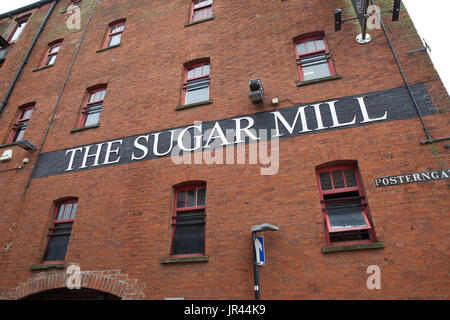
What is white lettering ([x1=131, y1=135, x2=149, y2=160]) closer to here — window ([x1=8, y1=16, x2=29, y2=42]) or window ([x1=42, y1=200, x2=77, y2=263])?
window ([x1=42, y1=200, x2=77, y2=263])

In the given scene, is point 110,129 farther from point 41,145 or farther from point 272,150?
point 272,150

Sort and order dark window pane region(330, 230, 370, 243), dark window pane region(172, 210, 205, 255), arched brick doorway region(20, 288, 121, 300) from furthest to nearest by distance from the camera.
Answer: arched brick doorway region(20, 288, 121, 300) → dark window pane region(172, 210, 205, 255) → dark window pane region(330, 230, 370, 243)

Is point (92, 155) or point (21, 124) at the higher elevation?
point (21, 124)

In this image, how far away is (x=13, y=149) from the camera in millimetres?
9852

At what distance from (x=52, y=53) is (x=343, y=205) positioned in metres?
14.5

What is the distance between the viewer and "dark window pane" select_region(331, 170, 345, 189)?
238 inches

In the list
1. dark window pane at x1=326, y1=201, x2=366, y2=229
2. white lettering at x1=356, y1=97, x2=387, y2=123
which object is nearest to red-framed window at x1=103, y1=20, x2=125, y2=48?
white lettering at x1=356, y1=97, x2=387, y2=123

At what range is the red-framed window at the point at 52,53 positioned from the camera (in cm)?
1278

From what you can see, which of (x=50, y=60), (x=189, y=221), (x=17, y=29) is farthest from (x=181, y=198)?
(x=17, y=29)

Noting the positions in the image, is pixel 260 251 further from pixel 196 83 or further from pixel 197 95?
pixel 196 83

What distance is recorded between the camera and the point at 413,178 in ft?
17.9

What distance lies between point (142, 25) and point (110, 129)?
16.7 feet

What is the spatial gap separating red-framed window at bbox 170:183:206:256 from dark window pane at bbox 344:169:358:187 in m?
3.42

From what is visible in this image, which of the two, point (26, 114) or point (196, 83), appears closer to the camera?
point (196, 83)
